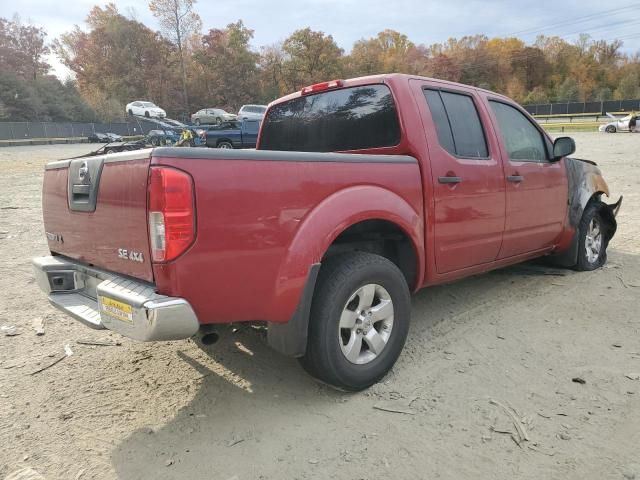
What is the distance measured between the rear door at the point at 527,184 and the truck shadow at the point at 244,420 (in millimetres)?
968

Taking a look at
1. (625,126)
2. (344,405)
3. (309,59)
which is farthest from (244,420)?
(309,59)

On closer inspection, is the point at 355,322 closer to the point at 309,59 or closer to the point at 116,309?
the point at 116,309

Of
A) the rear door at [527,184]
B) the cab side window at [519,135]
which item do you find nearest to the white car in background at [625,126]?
the rear door at [527,184]

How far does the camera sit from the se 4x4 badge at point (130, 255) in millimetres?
2363

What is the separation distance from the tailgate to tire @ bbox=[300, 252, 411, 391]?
95 cm

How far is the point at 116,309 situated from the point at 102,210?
574mm

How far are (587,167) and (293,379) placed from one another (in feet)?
13.0

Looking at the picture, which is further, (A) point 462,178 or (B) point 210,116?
(B) point 210,116

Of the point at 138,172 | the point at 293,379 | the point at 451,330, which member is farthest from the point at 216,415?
the point at 451,330

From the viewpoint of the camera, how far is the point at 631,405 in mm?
2717

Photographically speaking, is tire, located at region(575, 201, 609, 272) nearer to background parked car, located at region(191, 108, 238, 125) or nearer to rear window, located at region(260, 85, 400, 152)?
rear window, located at region(260, 85, 400, 152)

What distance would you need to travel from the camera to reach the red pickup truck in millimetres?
2250

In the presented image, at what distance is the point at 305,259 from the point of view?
2.57 metres

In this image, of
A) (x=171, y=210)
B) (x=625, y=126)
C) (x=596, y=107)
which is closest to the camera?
(x=171, y=210)
